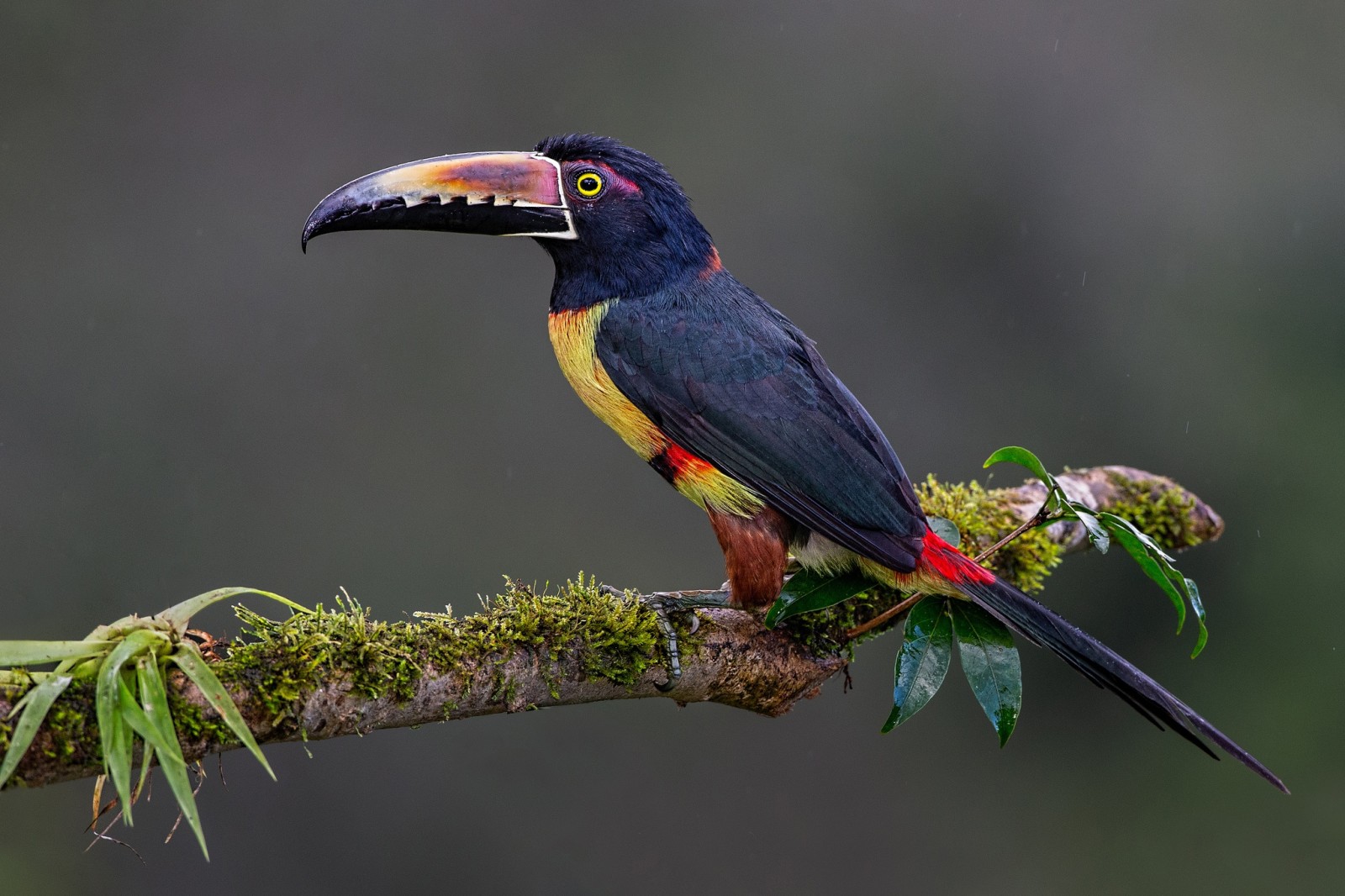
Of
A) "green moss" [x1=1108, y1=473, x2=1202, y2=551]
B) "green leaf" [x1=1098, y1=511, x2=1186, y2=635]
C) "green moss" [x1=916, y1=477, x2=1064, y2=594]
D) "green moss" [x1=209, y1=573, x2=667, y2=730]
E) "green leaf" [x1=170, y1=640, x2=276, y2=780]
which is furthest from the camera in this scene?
"green moss" [x1=1108, y1=473, x2=1202, y2=551]

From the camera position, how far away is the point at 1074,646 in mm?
2289

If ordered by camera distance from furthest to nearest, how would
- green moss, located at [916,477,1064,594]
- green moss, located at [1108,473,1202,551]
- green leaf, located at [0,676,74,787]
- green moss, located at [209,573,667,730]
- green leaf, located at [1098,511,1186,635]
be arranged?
green moss, located at [1108,473,1202,551], green moss, located at [916,477,1064,594], green leaf, located at [1098,511,1186,635], green moss, located at [209,573,667,730], green leaf, located at [0,676,74,787]

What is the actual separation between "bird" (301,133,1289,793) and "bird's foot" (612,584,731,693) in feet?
0.19

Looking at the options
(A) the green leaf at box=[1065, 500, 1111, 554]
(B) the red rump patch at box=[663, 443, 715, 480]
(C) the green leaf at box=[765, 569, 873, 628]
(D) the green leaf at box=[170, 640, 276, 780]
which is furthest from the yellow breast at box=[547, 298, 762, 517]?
(D) the green leaf at box=[170, 640, 276, 780]

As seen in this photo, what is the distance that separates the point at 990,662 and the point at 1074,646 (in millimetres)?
158

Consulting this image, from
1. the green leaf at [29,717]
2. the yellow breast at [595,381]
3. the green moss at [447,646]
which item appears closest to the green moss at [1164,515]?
the yellow breast at [595,381]

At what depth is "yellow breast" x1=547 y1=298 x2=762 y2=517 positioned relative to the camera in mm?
2578

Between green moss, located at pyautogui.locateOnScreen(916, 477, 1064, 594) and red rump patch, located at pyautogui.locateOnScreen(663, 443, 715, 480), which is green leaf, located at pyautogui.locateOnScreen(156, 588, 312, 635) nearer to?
red rump patch, located at pyautogui.locateOnScreen(663, 443, 715, 480)

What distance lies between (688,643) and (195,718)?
945mm

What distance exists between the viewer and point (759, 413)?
255 centimetres

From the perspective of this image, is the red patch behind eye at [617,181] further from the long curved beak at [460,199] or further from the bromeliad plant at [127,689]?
the bromeliad plant at [127,689]

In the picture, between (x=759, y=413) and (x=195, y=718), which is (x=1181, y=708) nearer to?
(x=759, y=413)

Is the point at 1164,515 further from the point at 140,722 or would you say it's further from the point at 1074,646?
the point at 140,722

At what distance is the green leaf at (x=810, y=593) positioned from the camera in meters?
2.40
